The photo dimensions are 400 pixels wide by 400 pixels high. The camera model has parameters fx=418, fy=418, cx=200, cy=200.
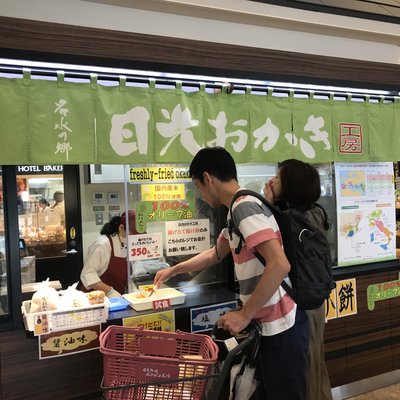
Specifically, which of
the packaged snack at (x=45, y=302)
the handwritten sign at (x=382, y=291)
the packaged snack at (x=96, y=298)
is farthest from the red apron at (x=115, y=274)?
the handwritten sign at (x=382, y=291)

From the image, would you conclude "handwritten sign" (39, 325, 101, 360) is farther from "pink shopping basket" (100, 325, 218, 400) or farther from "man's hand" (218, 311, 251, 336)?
"man's hand" (218, 311, 251, 336)

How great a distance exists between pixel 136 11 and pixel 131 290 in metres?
2.20

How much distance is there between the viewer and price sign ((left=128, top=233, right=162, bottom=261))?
3365 mm

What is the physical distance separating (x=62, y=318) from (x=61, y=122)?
1.33 meters

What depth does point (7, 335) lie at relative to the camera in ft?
9.07

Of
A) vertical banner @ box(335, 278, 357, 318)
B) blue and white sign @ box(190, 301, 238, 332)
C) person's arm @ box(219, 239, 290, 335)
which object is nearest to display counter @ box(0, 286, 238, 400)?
blue and white sign @ box(190, 301, 238, 332)

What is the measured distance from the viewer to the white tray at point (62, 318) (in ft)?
8.86

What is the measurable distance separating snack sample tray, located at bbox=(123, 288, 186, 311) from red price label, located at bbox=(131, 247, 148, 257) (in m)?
0.31

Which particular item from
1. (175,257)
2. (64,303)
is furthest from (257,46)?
(64,303)

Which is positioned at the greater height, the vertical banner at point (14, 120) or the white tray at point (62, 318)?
the vertical banner at point (14, 120)

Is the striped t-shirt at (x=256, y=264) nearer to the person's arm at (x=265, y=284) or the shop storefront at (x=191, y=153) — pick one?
the person's arm at (x=265, y=284)

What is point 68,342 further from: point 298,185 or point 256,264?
point 298,185

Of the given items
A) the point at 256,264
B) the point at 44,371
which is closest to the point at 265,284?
the point at 256,264

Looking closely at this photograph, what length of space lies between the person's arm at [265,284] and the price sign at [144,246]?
1.42 metres
